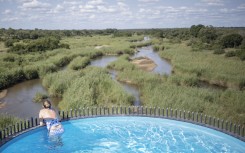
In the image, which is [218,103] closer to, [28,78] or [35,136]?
[35,136]

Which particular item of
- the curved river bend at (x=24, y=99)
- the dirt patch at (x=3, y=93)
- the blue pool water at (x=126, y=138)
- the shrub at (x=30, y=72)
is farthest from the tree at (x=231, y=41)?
the blue pool water at (x=126, y=138)

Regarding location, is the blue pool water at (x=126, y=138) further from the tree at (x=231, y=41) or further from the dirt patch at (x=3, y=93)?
the tree at (x=231, y=41)

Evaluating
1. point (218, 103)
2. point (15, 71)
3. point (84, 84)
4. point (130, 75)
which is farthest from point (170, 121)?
point (15, 71)

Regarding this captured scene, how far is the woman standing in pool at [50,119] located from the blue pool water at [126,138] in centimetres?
37

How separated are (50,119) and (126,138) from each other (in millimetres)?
3277

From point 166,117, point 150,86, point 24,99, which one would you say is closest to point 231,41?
point 150,86

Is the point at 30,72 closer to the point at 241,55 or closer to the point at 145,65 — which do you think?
the point at 145,65

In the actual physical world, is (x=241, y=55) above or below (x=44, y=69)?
above

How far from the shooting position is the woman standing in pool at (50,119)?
9914 millimetres

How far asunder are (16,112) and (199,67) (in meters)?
18.5

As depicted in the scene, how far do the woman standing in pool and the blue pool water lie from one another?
0.37 m

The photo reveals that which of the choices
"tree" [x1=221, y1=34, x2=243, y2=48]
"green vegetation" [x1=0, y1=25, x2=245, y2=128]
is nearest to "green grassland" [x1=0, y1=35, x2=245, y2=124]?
"green vegetation" [x1=0, y1=25, x2=245, y2=128]

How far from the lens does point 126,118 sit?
12.1 meters

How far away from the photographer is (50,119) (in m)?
10.0
